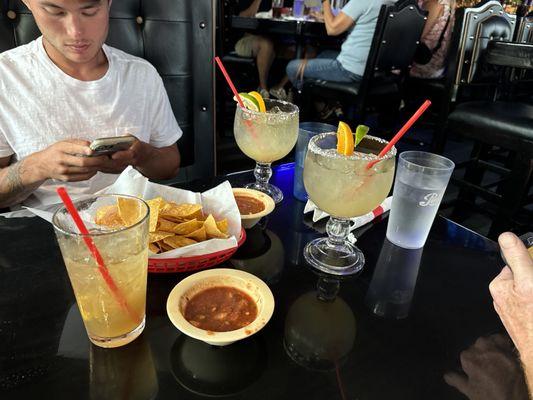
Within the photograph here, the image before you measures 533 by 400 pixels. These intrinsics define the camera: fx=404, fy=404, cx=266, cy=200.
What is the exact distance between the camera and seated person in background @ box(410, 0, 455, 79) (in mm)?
3752

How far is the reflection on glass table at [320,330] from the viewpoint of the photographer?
2.22 ft

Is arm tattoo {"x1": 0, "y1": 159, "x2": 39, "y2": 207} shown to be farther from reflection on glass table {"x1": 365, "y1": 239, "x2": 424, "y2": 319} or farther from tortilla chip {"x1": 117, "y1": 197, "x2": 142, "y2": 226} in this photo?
reflection on glass table {"x1": 365, "y1": 239, "x2": 424, "y2": 319}

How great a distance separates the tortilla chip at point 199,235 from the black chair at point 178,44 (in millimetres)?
1070

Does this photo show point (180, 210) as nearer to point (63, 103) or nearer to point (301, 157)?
point (301, 157)

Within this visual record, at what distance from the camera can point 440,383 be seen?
65 cm

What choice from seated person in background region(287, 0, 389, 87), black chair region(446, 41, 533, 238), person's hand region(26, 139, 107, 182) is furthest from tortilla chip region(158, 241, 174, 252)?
seated person in background region(287, 0, 389, 87)

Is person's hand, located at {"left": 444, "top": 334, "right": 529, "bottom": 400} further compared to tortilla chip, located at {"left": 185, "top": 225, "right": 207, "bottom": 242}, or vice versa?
tortilla chip, located at {"left": 185, "top": 225, "right": 207, "bottom": 242}

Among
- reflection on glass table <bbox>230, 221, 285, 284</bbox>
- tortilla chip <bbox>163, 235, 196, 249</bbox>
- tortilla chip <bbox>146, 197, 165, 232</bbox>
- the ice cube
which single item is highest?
the ice cube

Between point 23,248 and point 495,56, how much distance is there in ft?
7.83

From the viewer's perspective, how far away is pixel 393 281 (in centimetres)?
90

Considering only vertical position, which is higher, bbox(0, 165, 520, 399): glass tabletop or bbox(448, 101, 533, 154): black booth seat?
bbox(448, 101, 533, 154): black booth seat

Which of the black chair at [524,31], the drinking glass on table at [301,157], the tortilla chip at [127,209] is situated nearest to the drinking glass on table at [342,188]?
the drinking glass on table at [301,157]

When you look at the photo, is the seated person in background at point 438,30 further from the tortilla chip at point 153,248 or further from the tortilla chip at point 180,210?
the tortilla chip at point 153,248

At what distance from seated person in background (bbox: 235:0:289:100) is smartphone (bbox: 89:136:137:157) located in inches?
135
